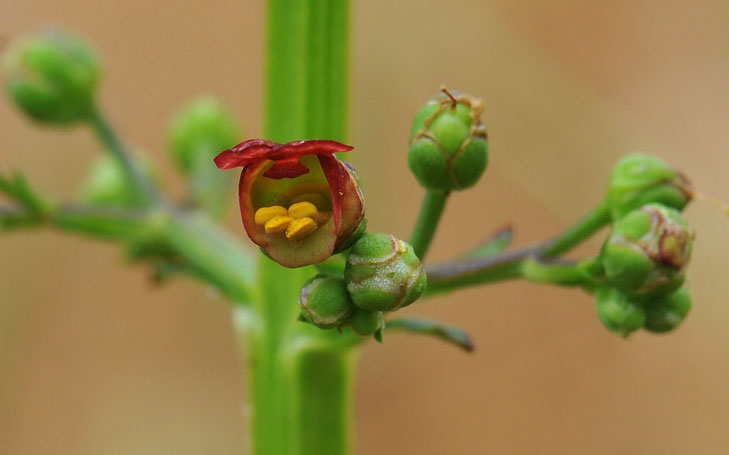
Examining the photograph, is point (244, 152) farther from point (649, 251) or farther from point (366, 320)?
point (649, 251)

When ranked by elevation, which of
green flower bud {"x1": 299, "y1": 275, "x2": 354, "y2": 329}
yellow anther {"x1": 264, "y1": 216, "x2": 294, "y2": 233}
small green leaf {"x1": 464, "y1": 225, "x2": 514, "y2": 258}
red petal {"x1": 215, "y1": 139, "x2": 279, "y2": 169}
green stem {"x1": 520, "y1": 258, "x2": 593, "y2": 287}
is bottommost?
small green leaf {"x1": 464, "y1": 225, "x2": 514, "y2": 258}

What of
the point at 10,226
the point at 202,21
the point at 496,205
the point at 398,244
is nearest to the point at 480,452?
the point at 496,205

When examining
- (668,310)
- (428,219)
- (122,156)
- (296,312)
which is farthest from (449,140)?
(122,156)

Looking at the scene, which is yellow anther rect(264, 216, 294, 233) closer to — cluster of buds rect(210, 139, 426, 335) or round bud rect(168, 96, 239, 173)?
cluster of buds rect(210, 139, 426, 335)

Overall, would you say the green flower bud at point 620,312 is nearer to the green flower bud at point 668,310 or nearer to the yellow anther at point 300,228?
the green flower bud at point 668,310

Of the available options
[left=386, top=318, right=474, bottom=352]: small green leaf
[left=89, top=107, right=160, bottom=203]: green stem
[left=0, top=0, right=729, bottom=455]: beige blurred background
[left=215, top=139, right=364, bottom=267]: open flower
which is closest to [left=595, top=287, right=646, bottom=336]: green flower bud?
[left=386, top=318, right=474, bottom=352]: small green leaf

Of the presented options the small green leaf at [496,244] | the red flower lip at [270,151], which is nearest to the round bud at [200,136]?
the small green leaf at [496,244]
